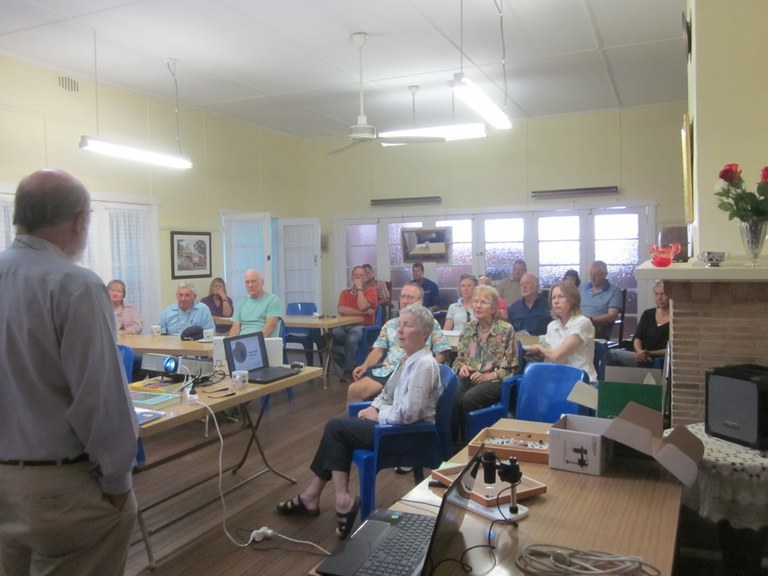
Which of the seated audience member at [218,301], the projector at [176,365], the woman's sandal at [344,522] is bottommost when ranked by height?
the woman's sandal at [344,522]

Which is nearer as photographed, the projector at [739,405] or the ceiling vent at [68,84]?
the projector at [739,405]

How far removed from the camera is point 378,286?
8633 millimetres

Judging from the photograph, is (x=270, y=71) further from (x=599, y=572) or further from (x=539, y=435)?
(x=599, y=572)

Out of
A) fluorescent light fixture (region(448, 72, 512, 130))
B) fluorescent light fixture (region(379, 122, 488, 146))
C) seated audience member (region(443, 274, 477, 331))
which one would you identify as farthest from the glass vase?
seated audience member (region(443, 274, 477, 331))

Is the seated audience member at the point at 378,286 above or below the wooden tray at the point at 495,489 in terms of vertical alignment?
above

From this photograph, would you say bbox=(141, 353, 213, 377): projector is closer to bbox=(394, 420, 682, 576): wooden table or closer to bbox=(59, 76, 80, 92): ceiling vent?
bbox=(394, 420, 682, 576): wooden table

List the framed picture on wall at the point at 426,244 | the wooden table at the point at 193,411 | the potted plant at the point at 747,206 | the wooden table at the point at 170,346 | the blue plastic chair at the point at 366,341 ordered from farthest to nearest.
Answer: the framed picture on wall at the point at 426,244, the blue plastic chair at the point at 366,341, the wooden table at the point at 170,346, the wooden table at the point at 193,411, the potted plant at the point at 747,206

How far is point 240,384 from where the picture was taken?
3537mm

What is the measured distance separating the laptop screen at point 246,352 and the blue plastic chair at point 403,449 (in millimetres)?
925

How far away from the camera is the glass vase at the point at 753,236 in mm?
2834

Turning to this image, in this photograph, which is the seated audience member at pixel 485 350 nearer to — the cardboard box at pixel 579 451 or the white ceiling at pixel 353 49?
the cardboard box at pixel 579 451

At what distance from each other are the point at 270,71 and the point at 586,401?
16.2 feet

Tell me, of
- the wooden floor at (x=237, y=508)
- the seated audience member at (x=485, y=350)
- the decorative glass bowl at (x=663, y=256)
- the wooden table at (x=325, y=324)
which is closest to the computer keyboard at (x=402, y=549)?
the wooden floor at (x=237, y=508)

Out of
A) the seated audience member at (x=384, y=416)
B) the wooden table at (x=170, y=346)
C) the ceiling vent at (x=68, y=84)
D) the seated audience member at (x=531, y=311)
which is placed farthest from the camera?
the seated audience member at (x=531, y=311)
